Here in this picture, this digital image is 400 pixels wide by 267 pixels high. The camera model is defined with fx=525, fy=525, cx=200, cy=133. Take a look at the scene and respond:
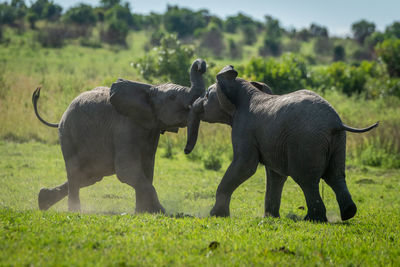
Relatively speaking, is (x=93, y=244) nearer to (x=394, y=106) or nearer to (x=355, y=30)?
(x=394, y=106)

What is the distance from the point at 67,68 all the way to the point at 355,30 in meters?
82.3

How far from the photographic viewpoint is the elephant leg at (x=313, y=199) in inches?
315

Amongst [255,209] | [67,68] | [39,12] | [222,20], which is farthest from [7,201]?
[222,20]

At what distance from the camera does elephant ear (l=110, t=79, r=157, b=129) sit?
9.14 meters

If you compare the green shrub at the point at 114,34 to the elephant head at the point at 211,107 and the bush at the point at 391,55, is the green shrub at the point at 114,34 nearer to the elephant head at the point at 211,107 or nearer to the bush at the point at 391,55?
the bush at the point at 391,55

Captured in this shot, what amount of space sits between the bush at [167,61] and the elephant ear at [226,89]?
1272cm

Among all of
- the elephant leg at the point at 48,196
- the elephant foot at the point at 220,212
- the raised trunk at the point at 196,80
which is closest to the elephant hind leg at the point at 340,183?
the elephant foot at the point at 220,212

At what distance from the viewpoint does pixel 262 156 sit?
870 centimetres

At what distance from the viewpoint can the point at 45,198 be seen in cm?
983

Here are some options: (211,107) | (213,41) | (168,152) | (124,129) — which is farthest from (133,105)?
(213,41)

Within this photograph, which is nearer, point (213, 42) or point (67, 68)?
point (67, 68)

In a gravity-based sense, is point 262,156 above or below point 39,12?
below

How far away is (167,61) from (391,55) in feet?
70.1

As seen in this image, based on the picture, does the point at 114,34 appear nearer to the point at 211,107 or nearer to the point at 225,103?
the point at 211,107
